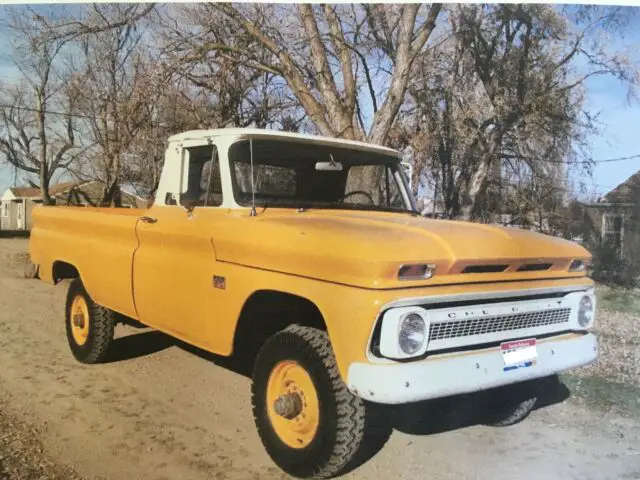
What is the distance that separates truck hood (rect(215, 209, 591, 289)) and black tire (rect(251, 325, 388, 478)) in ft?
0.95

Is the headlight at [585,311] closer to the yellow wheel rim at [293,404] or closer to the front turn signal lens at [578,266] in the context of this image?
the front turn signal lens at [578,266]

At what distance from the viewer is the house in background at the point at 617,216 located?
232 cm

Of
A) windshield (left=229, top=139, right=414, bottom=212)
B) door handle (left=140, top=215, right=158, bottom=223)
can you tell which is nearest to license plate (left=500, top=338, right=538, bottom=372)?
windshield (left=229, top=139, right=414, bottom=212)

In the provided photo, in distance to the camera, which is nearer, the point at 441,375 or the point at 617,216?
the point at 441,375

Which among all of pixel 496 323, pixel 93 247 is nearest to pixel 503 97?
pixel 496 323

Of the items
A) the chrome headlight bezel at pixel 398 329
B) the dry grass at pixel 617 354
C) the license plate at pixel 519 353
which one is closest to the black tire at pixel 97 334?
Result: the chrome headlight bezel at pixel 398 329

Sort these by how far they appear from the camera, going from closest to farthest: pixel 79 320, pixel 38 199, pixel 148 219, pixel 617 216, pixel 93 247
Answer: pixel 617 216 → pixel 148 219 → pixel 93 247 → pixel 38 199 → pixel 79 320

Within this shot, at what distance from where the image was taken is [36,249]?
403 cm

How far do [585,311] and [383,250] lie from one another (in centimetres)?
114

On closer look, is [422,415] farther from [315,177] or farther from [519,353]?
[315,177]

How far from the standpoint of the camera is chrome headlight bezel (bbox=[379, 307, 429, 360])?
1.82 meters

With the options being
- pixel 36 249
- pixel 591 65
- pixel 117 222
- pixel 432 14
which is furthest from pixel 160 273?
pixel 432 14

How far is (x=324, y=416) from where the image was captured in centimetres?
208

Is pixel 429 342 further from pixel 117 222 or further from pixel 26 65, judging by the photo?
pixel 26 65
